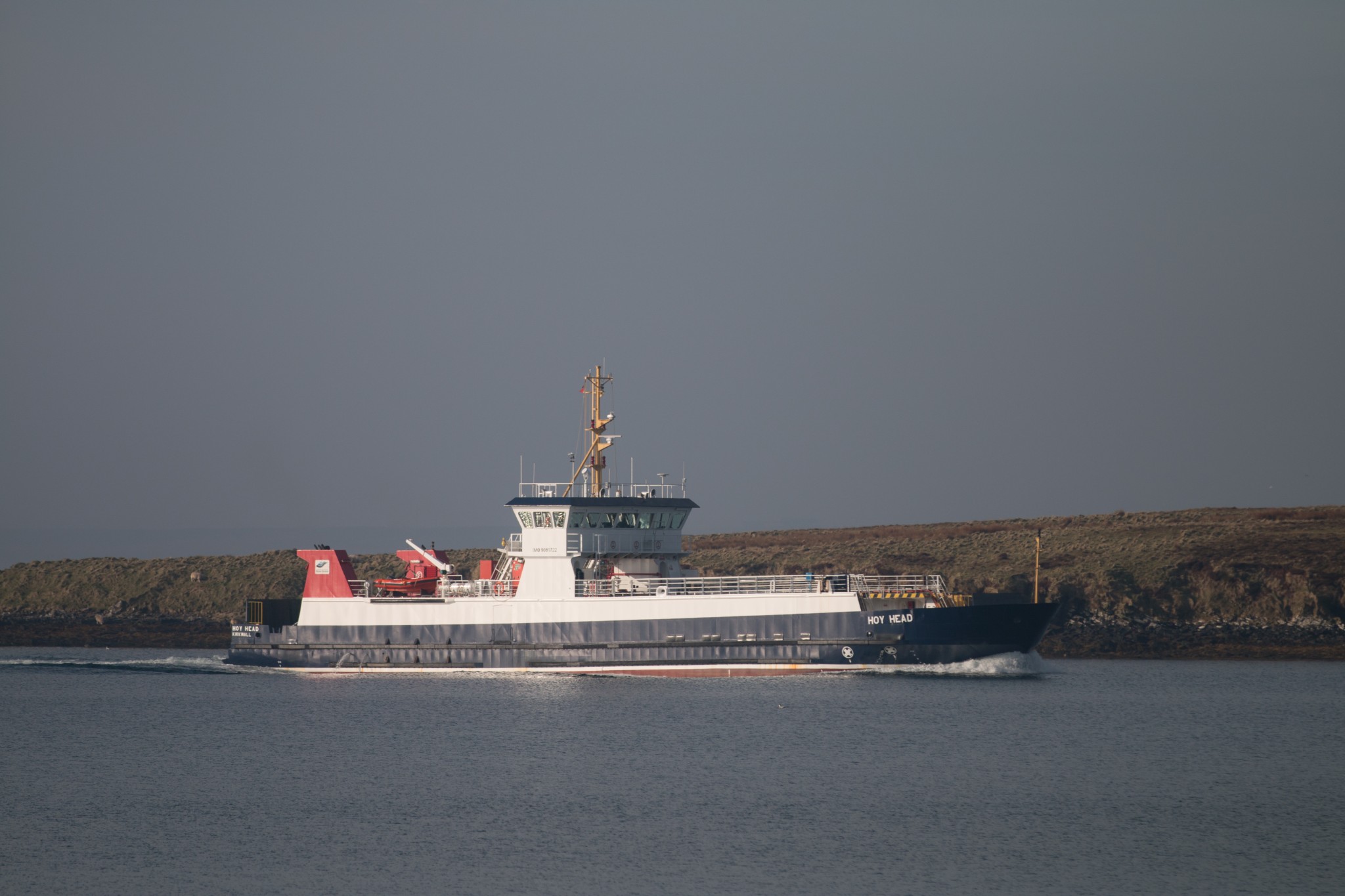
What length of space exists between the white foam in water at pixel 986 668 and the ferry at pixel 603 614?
8.6 inches

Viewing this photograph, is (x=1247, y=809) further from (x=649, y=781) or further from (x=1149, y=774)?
(x=649, y=781)

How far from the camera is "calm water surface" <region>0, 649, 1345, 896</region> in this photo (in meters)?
25.5

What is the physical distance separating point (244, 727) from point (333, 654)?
12009 millimetres

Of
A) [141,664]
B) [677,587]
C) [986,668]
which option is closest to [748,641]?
[677,587]

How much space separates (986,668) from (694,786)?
17897 millimetres

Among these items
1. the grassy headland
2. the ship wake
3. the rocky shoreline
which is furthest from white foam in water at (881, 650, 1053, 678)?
the ship wake

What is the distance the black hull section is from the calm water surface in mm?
907

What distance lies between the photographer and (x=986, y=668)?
155ft

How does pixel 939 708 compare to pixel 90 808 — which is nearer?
pixel 90 808

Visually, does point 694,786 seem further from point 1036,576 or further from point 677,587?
point 1036,576

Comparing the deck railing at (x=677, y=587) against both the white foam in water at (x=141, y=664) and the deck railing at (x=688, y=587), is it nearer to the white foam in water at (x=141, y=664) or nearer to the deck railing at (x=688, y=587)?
the deck railing at (x=688, y=587)

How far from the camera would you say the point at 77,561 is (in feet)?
306

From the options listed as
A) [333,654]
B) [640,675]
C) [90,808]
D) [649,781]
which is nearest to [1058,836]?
[649,781]

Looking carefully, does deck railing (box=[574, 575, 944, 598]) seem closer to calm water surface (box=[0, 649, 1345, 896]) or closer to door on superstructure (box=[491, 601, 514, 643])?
door on superstructure (box=[491, 601, 514, 643])
